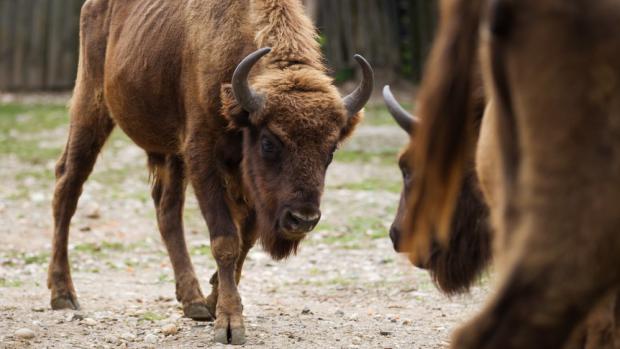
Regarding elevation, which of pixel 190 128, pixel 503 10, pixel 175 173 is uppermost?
pixel 503 10

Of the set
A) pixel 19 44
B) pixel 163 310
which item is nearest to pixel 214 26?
pixel 163 310

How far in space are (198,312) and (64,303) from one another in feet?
2.99

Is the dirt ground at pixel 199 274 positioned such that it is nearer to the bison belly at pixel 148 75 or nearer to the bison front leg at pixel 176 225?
the bison front leg at pixel 176 225

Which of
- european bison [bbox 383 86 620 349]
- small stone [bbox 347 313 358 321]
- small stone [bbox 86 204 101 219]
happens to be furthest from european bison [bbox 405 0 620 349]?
small stone [bbox 86 204 101 219]

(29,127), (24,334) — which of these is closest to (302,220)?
(24,334)

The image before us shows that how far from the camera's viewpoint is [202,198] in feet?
20.7

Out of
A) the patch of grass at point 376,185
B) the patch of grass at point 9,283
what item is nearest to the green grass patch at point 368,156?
the patch of grass at point 376,185

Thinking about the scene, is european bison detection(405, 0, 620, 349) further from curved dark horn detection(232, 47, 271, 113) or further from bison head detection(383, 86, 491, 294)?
curved dark horn detection(232, 47, 271, 113)

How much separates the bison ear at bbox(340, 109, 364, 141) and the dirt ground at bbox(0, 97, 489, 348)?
1114 millimetres

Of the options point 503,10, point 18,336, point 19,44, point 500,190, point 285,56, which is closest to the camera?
point 503,10

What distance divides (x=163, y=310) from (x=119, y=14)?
2072 millimetres

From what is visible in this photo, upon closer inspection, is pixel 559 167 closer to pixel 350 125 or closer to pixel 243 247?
pixel 350 125

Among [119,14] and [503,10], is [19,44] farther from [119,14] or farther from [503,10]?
[503,10]

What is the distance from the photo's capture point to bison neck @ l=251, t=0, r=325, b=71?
20.5 ft
